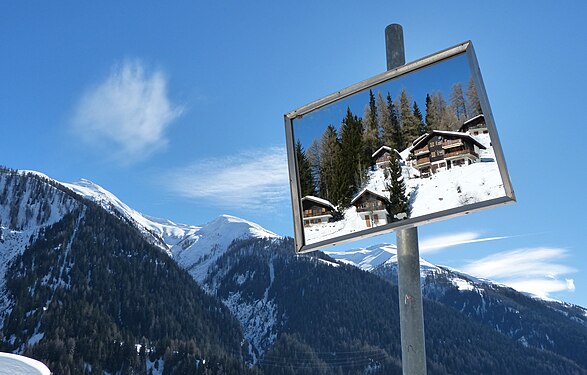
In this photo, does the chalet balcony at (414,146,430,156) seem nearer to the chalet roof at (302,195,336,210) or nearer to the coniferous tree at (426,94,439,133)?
the coniferous tree at (426,94,439,133)

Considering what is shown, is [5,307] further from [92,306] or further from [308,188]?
[308,188]

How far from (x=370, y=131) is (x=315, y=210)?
840 millimetres

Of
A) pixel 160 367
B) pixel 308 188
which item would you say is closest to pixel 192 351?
pixel 160 367

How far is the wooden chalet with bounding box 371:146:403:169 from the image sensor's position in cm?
431

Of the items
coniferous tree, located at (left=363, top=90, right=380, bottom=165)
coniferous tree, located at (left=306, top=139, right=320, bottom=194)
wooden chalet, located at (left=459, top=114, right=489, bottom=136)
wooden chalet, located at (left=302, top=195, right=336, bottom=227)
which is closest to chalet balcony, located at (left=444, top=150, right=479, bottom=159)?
wooden chalet, located at (left=459, top=114, right=489, bottom=136)

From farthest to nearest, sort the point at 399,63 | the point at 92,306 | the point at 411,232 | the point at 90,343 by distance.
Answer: the point at 92,306 → the point at 90,343 → the point at 399,63 → the point at 411,232

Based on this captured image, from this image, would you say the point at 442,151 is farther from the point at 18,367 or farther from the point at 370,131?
the point at 18,367

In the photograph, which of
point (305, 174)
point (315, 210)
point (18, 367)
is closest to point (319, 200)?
point (315, 210)

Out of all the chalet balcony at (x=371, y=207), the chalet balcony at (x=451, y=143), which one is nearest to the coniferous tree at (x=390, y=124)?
the chalet balcony at (x=451, y=143)

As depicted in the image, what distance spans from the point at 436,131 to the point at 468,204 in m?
0.94

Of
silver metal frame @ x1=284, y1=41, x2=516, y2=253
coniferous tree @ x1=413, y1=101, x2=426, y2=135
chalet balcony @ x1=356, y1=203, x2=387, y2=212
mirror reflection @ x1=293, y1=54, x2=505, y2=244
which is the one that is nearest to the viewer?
silver metal frame @ x1=284, y1=41, x2=516, y2=253

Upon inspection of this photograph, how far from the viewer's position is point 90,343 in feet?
497

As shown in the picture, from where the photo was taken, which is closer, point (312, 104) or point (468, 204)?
point (468, 204)

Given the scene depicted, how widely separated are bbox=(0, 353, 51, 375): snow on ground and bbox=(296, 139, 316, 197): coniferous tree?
19.2 feet
